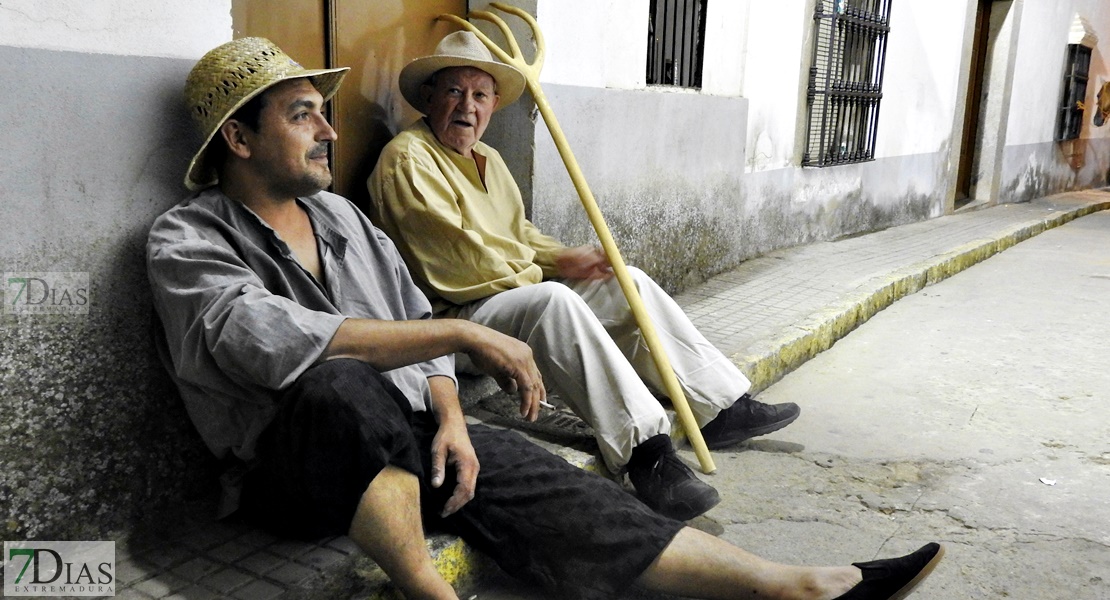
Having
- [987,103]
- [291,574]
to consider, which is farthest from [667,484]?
[987,103]

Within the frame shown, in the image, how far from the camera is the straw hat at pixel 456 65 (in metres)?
2.92

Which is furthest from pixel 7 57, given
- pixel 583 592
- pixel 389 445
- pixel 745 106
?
pixel 745 106

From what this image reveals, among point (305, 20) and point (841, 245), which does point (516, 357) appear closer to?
point (305, 20)

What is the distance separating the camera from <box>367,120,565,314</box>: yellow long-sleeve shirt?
2.74 metres

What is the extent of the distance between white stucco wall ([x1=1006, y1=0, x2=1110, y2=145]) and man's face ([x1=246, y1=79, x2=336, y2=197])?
1111cm

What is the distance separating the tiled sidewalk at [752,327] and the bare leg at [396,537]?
0.59 ft

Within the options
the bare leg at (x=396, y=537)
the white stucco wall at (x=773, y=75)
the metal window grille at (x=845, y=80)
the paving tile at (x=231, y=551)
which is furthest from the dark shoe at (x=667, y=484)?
the metal window grille at (x=845, y=80)

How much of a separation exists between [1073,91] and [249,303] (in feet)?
48.2

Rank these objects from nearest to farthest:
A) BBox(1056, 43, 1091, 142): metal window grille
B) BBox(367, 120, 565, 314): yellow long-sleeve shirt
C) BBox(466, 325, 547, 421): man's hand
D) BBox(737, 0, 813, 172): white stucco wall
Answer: BBox(466, 325, 547, 421): man's hand → BBox(367, 120, 565, 314): yellow long-sleeve shirt → BBox(737, 0, 813, 172): white stucco wall → BBox(1056, 43, 1091, 142): metal window grille

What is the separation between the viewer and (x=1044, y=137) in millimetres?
12758

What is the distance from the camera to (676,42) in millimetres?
4852

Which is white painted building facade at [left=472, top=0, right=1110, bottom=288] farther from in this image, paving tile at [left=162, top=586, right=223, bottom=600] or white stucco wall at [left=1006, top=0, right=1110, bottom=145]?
paving tile at [left=162, top=586, right=223, bottom=600]

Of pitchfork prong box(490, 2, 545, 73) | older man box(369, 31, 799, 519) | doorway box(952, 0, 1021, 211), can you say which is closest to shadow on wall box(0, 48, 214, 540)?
older man box(369, 31, 799, 519)

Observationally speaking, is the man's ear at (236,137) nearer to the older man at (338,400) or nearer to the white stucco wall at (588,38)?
the older man at (338,400)
